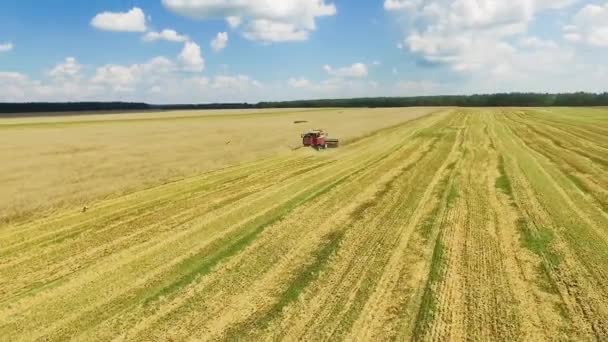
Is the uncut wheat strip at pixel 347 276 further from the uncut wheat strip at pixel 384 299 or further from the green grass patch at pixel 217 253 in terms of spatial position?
the green grass patch at pixel 217 253

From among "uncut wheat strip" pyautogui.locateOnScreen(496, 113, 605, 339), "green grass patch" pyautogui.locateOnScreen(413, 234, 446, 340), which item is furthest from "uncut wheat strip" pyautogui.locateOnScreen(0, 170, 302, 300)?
"uncut wheat strip" pyautogui.locateOnScreen(496, 113, 605, 339)

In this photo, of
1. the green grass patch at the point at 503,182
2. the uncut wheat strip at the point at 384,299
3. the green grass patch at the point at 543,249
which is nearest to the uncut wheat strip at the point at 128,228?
the uncut wheat strip at the point at 384,299

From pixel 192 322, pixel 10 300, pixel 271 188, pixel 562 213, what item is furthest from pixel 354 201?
pixel 10 300

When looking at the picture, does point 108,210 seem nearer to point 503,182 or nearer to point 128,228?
point 128,228

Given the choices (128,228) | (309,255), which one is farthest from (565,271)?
(128,228)

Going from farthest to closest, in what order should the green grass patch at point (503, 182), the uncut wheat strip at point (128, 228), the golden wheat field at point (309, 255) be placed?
1. the green grass patch at point (503, 182)
2. the uncut wheat strip at point (128, 228)
3. the golden wheat field at point (309, 255)
